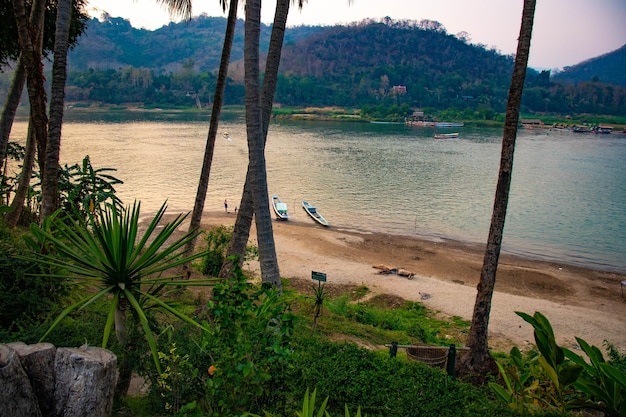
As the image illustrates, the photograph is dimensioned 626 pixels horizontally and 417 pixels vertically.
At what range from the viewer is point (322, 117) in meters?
103

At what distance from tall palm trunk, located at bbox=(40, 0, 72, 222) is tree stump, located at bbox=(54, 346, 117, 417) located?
4.08 m

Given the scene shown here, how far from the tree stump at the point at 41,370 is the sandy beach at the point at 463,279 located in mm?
8923

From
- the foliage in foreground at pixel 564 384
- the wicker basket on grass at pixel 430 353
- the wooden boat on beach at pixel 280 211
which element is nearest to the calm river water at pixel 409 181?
the wooden boat on beach at pixel 280 211

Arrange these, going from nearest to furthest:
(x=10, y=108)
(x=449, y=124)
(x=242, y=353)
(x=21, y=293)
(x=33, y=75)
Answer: (x=242, y=353) < (x=21, y=293) < (x=33, y=75) < (x=10, y=108) < (x=449, y=124)

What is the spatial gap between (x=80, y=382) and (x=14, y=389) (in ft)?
1.29

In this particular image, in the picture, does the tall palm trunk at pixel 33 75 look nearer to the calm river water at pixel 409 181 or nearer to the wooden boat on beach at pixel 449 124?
the calm river water at pixel 409 181

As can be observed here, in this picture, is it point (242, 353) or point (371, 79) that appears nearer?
point (242, 353)

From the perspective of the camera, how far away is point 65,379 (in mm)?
3613

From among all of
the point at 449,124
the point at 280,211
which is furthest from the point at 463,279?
the point at 449,124

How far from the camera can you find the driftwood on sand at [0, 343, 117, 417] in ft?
11.7

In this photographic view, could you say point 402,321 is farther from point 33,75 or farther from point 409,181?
point 409,181

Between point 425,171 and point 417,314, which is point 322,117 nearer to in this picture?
point 425,171

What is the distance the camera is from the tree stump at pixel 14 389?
3338mm

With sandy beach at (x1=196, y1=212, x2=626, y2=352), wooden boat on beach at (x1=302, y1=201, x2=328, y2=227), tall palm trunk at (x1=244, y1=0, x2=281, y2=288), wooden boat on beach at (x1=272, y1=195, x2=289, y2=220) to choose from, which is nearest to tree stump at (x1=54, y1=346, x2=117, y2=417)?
tall palm trunk at (x1=244, y1=0, x2=281, y2=288)
